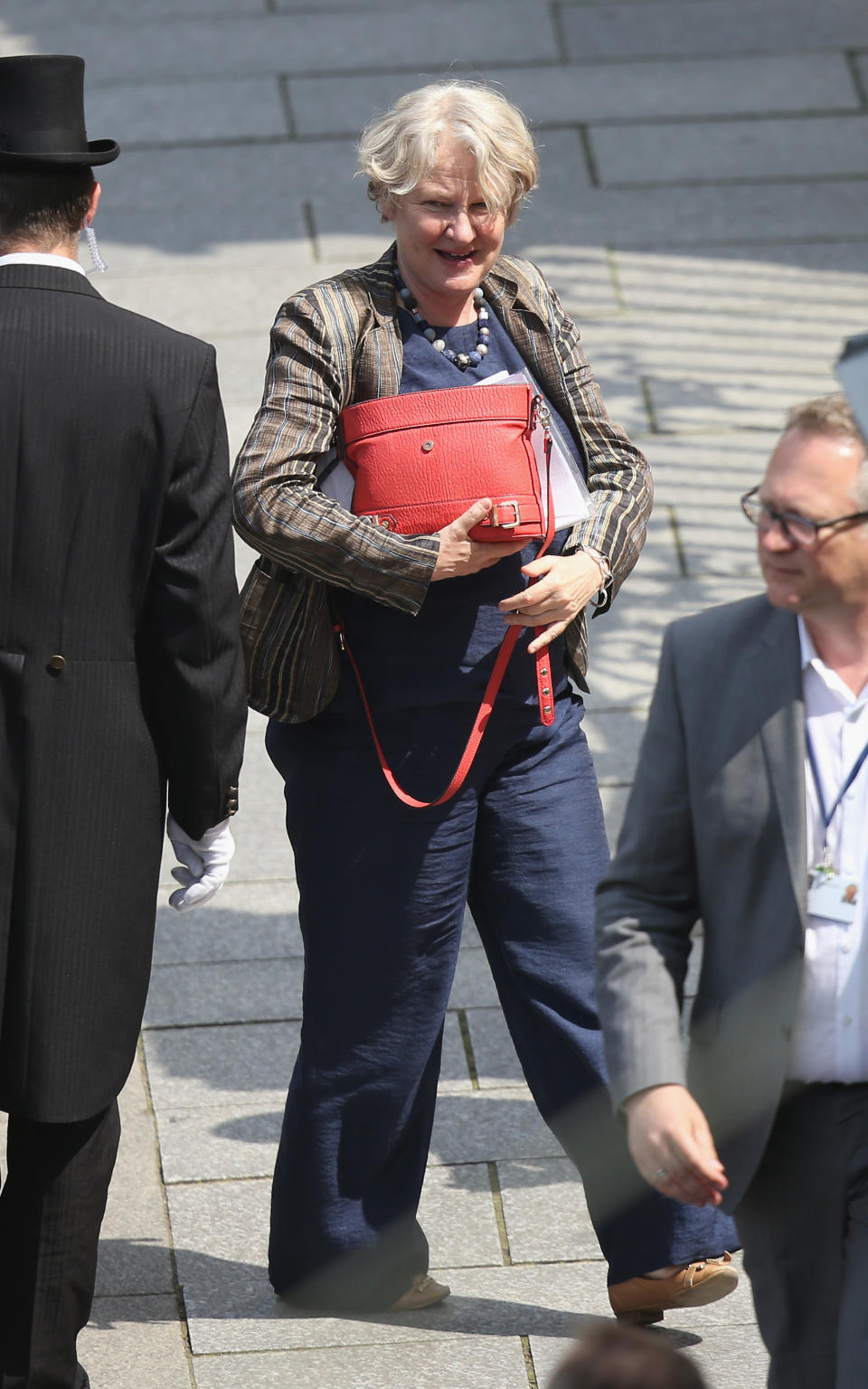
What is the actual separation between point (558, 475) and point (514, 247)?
14.6ft

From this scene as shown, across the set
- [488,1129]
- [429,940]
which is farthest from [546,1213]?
[429,940]

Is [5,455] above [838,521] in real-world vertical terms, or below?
above

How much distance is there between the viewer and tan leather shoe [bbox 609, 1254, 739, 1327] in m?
3.45

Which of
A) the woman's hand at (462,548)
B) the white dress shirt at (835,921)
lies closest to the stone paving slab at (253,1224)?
the woman's hand at (462,548)

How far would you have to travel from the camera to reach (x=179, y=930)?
489cm

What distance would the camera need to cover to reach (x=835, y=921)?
239 cm

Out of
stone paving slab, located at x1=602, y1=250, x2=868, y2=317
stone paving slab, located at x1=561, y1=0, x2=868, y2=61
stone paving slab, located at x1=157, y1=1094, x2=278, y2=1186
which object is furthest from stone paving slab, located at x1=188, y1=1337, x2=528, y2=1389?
stone paving slab, located at x1=561, y1=0, x2=868, y2=61

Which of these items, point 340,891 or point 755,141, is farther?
point 755,141

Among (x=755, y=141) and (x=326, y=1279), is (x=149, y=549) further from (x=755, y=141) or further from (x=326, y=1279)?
(x=755, y=141)

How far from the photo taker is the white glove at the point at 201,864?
10.7 feet

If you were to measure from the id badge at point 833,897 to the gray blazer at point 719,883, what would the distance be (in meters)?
0.02

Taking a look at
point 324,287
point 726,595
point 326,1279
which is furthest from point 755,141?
point 326,1279

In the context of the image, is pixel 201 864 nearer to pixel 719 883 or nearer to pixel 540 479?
pixel 540 479

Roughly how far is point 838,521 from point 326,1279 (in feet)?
6.10
